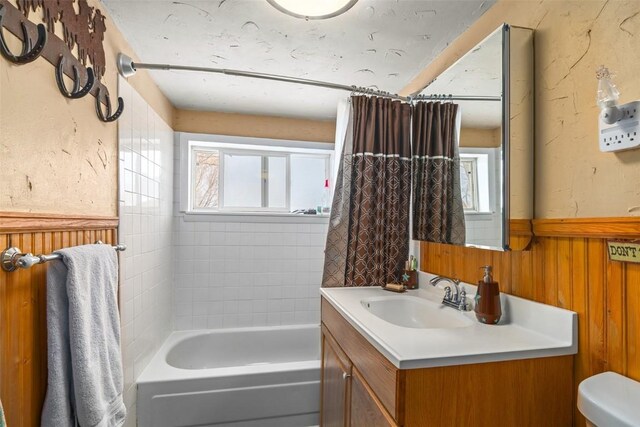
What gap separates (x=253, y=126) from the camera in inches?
104

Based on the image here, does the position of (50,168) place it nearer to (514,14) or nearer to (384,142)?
(384,142)

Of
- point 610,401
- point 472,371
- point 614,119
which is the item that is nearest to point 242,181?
point 472,371

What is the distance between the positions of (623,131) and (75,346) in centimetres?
164

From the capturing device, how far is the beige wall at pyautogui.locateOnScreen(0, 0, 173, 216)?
862 mm

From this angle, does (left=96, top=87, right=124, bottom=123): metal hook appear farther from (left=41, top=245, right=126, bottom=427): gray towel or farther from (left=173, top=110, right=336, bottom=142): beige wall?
(left=173, top=110, right=336, bottom=142): beige wall

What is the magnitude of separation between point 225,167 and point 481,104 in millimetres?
2060

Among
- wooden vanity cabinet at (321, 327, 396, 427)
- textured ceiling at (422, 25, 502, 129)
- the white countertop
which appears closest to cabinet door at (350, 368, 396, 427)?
wooden vanity cabinet at (321, 327, 396, 427)

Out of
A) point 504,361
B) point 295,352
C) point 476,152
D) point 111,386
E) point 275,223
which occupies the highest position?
point 476,152

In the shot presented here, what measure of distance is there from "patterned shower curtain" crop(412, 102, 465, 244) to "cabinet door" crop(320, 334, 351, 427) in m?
0.74

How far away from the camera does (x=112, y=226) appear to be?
4.82 feet

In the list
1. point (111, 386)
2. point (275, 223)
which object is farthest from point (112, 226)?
point (275, 223)

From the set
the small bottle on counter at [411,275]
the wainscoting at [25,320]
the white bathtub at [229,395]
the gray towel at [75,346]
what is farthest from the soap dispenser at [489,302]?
the wainscoting at [25,320]

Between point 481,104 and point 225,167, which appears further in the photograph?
point 225,167

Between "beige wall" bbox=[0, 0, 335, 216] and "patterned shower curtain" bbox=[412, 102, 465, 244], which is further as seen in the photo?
"patterned shower curtain" bbox=[412, 102, 465, 244]
